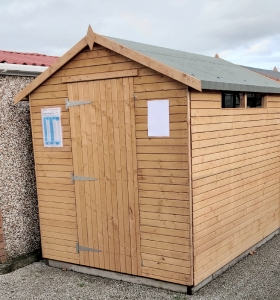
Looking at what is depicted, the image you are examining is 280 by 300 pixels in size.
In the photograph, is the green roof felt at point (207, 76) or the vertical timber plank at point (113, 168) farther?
the vertical timber plank at point (113, 168)

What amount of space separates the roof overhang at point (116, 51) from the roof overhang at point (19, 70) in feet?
1.28

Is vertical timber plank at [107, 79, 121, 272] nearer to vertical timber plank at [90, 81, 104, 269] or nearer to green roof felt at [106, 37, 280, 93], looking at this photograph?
vertical timber plank at [90, 81, 104, 269]

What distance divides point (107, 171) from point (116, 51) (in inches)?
66.7

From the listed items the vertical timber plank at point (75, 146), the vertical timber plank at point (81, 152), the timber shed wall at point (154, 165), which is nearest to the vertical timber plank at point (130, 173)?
the timber shed wall at point (154, 165)

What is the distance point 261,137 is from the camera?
6.72 metres

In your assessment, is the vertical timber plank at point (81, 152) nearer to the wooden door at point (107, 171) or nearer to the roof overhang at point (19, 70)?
the wooden door at point (107, 171)

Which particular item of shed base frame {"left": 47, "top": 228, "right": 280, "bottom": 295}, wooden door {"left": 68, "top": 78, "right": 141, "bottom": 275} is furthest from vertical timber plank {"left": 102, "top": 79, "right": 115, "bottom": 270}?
shed base frame {"left": 47, "top": 228, "right": 280, "bottom": 295}

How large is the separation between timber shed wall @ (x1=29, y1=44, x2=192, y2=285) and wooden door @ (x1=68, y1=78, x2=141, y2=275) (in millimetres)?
128

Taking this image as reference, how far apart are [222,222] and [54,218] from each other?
2.67m

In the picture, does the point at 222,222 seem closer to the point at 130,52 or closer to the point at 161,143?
the point at 161,143

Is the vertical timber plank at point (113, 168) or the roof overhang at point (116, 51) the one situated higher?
the roof overhang at point (116, 51)

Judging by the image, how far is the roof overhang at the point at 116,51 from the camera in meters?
4.66

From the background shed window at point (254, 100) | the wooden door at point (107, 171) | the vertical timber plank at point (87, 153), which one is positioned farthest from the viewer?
the background shed window at point (254, 100)

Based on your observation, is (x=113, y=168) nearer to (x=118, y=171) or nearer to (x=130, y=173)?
(x=118, y=171)
